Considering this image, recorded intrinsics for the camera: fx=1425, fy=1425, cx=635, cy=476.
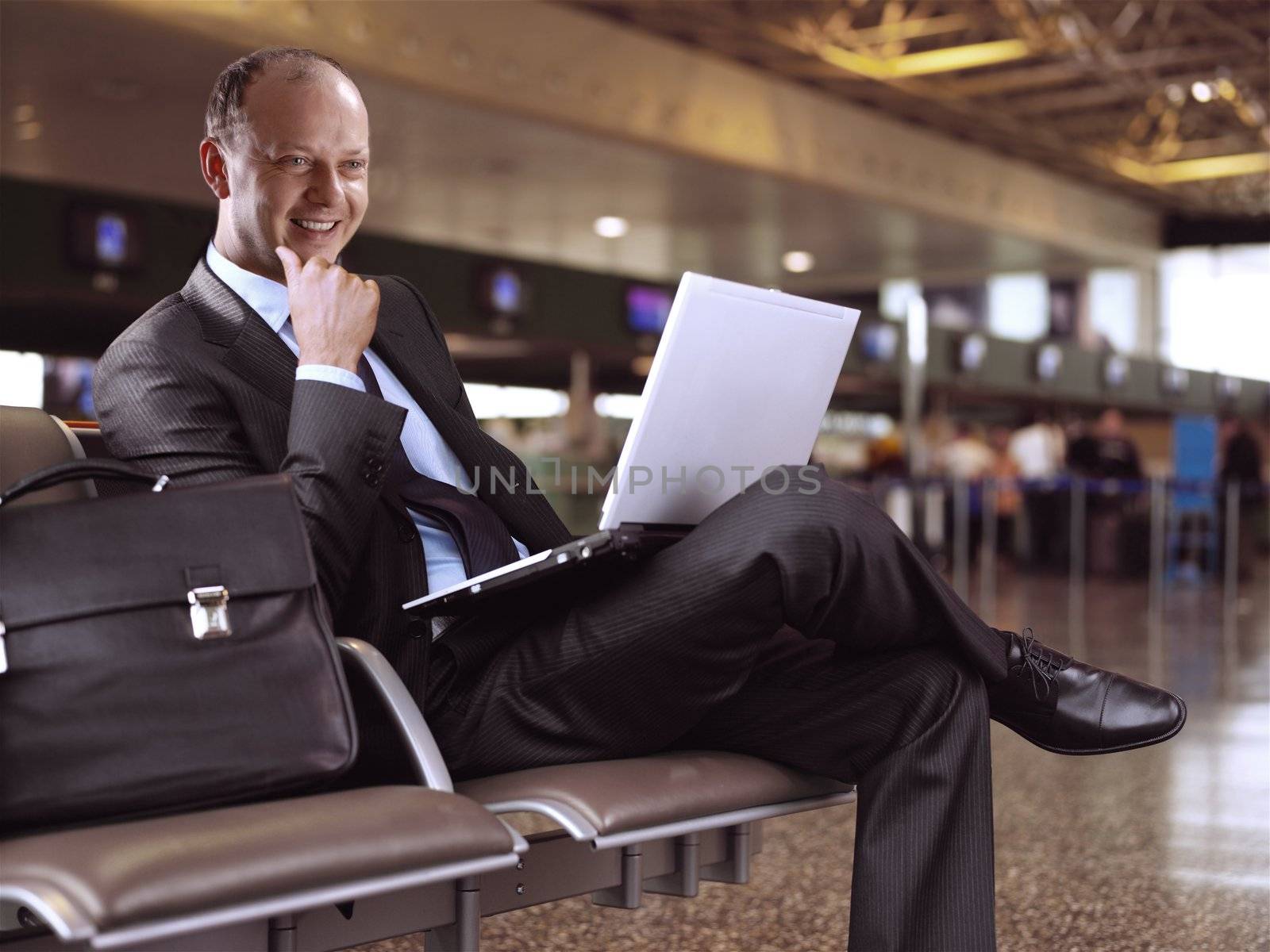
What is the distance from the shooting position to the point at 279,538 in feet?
4.34

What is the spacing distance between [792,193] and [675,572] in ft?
33.9

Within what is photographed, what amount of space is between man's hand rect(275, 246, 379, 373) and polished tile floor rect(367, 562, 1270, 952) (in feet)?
3.71

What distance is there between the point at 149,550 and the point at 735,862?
788 mm

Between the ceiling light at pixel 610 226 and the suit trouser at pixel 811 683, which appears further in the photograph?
the ceiling light at pixel 610 226

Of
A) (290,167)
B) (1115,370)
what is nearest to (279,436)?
(290,167)

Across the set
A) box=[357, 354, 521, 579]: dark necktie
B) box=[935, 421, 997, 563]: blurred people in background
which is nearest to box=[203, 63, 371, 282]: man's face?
box=[357, 354, 521, 579]: dark necktie

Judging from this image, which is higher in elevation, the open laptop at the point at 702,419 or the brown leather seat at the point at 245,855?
the open laptop at the point at 702,419

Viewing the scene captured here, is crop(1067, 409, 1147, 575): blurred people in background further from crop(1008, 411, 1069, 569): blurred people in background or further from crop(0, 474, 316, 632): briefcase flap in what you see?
crop(0, 474, 316, 632): briefcase flap

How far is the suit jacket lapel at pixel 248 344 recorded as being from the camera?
171cm

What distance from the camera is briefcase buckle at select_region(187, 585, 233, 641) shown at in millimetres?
1264

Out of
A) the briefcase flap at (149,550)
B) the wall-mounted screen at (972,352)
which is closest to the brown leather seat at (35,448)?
the briefcase flap at (149,550)

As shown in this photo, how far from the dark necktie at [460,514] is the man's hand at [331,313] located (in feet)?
0.43

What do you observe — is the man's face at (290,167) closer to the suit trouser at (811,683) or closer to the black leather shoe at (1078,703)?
the suit trouser at (811,683)

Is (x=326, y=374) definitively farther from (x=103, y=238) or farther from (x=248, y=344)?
(x=103, y=238)
